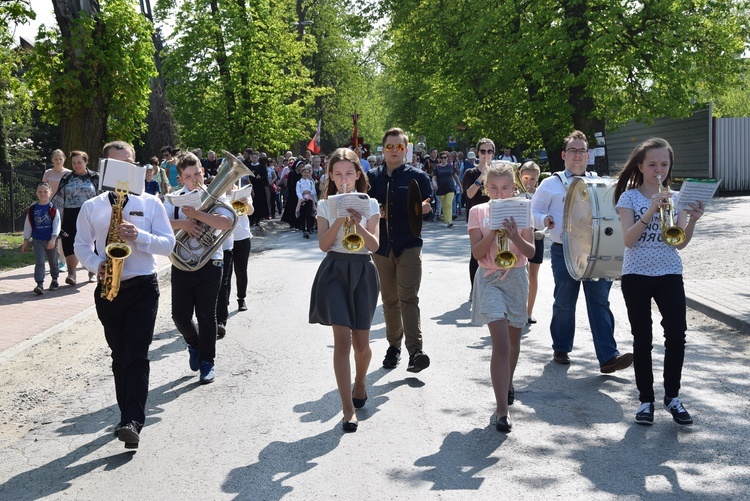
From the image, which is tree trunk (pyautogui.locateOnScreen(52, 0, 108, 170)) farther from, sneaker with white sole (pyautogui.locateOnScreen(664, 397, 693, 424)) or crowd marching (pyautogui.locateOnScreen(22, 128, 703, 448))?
sneaker with white sole (pyautogui.locateOnScreen(664, 397, 693, 424))

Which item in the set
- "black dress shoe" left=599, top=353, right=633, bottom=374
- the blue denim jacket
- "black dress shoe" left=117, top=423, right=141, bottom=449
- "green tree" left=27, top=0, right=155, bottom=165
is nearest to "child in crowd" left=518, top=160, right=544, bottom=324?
the blue denim jacket

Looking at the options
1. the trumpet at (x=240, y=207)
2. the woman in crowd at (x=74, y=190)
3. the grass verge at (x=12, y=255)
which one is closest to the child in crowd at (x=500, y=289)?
the trumpet at (x=240, y=207)

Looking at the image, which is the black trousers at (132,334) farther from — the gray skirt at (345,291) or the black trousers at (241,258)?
the black trousers at (241,258)

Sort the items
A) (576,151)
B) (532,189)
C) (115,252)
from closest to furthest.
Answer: (115,252) → (576,151) → (532,189)

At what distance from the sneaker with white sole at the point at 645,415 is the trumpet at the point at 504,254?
129 cm

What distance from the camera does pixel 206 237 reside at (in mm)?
7422

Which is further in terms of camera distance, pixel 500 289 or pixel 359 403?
pixel 359 403

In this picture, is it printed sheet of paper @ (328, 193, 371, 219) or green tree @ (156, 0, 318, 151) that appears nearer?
printed sheet of paper @ (328, 193, 371, 219)

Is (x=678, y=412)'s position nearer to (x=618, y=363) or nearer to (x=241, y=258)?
(x=618, y=363)

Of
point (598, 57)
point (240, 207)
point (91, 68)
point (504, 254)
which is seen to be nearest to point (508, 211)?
point (504, 254)

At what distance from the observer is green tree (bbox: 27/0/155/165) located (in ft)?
57.0

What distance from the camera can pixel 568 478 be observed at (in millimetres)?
5012

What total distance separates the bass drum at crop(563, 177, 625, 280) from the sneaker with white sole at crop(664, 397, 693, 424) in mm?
1445

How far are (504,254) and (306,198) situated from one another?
52.0ft
